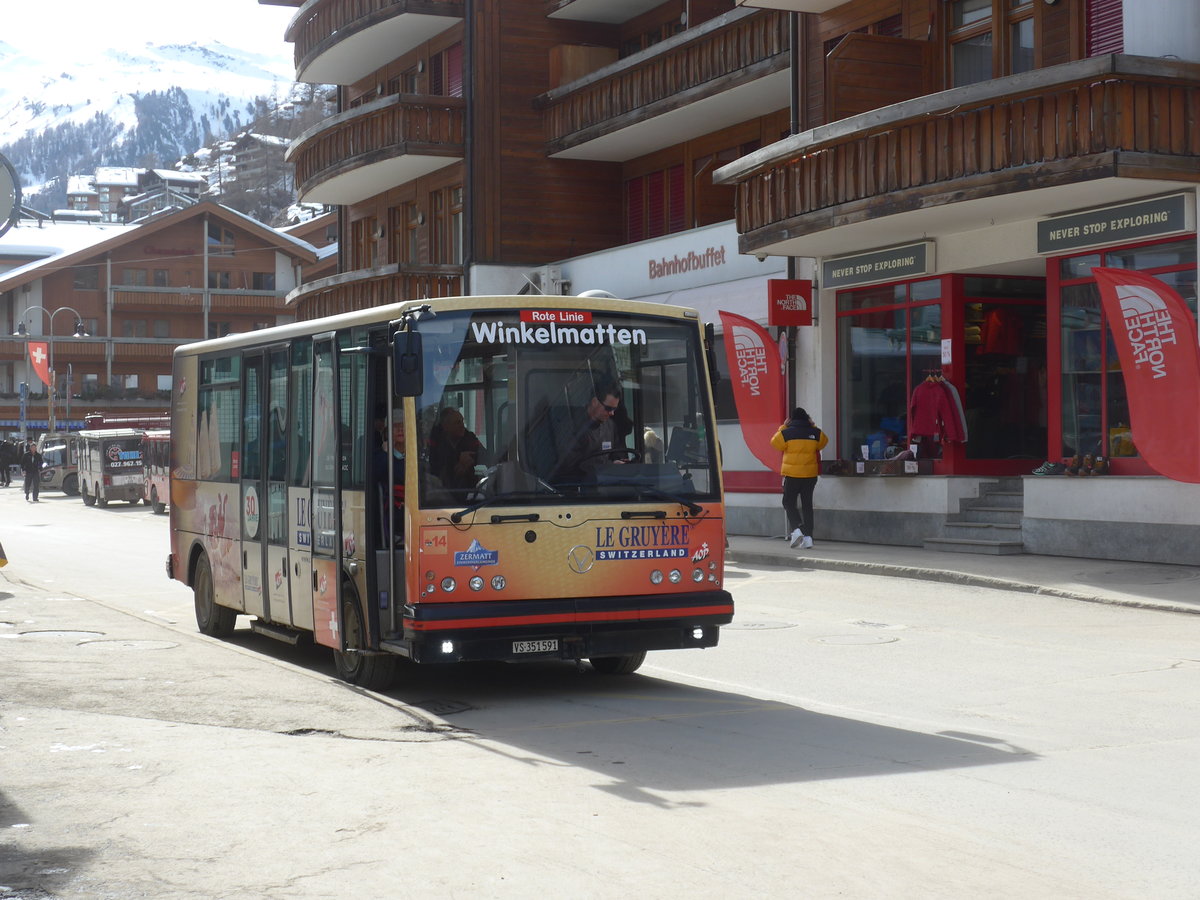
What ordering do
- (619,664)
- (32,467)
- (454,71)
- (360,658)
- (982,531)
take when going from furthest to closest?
(32,467) < (454,71) < (982,531) < (619,664) < (360,658)

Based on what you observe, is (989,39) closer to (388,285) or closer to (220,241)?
(388,285)

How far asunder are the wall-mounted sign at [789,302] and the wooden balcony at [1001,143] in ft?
7.44

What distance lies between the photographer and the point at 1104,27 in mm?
19781

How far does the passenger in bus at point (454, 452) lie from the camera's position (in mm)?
10094

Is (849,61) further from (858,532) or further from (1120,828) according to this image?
(1120,828)

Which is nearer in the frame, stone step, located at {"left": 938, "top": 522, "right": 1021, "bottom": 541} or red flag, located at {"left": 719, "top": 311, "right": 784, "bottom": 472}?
stone step, located at {"left": 938, "top": 522, "right": 1021, "bottom": 541}

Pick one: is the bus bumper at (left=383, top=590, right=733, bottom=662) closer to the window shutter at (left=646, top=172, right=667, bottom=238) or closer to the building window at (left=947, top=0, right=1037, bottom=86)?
the building window at (left=947, top=0, right=1037, bottom=86)

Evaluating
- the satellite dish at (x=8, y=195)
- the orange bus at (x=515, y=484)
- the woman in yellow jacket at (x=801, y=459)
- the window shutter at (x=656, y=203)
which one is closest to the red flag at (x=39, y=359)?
the window shutter at (x=656, y=203)

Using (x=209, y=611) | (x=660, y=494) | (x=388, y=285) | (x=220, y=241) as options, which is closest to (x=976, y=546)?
(x=209, y=611)

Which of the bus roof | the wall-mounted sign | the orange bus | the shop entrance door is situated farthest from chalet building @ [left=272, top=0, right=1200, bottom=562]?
the orange bus

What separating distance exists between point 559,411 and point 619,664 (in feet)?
7.33

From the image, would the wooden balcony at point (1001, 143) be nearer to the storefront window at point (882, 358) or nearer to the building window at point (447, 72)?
the storefront window at point (882, 358)

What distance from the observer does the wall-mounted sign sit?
25.3 metres

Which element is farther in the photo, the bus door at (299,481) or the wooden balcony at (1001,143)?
the wooden balcony at (1001,143)
